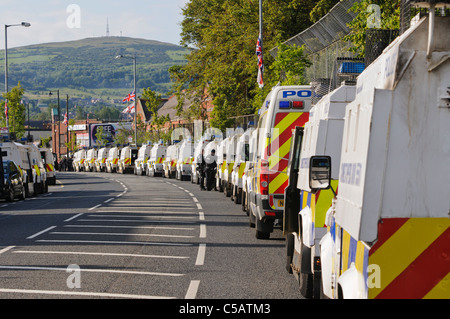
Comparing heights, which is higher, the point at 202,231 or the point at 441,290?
the point at 441,290

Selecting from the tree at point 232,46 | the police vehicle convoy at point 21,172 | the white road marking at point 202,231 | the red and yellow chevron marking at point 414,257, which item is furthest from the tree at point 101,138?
the red and yellow chevron marking at point 414,257

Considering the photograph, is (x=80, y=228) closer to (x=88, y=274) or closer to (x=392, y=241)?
(x=88, y=274)

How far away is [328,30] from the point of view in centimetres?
3052

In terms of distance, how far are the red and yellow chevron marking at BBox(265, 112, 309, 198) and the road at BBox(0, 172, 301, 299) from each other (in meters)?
1.15

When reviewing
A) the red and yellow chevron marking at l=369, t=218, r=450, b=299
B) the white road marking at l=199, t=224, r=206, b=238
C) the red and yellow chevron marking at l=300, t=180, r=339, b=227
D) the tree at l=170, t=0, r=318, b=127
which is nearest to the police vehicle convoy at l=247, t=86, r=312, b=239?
the white road marking at l=199, t=224, r=206, b=238

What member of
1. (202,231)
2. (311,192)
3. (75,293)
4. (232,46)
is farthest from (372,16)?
(232,46)

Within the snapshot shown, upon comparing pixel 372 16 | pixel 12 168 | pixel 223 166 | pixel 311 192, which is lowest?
pixel 12 168

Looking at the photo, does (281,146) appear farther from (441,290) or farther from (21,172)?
(21,172)

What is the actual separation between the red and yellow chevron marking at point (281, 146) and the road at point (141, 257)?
1.15m

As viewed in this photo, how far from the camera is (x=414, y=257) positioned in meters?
4.55

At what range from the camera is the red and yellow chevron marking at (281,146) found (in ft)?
43.9

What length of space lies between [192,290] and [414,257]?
4936 millimetres
